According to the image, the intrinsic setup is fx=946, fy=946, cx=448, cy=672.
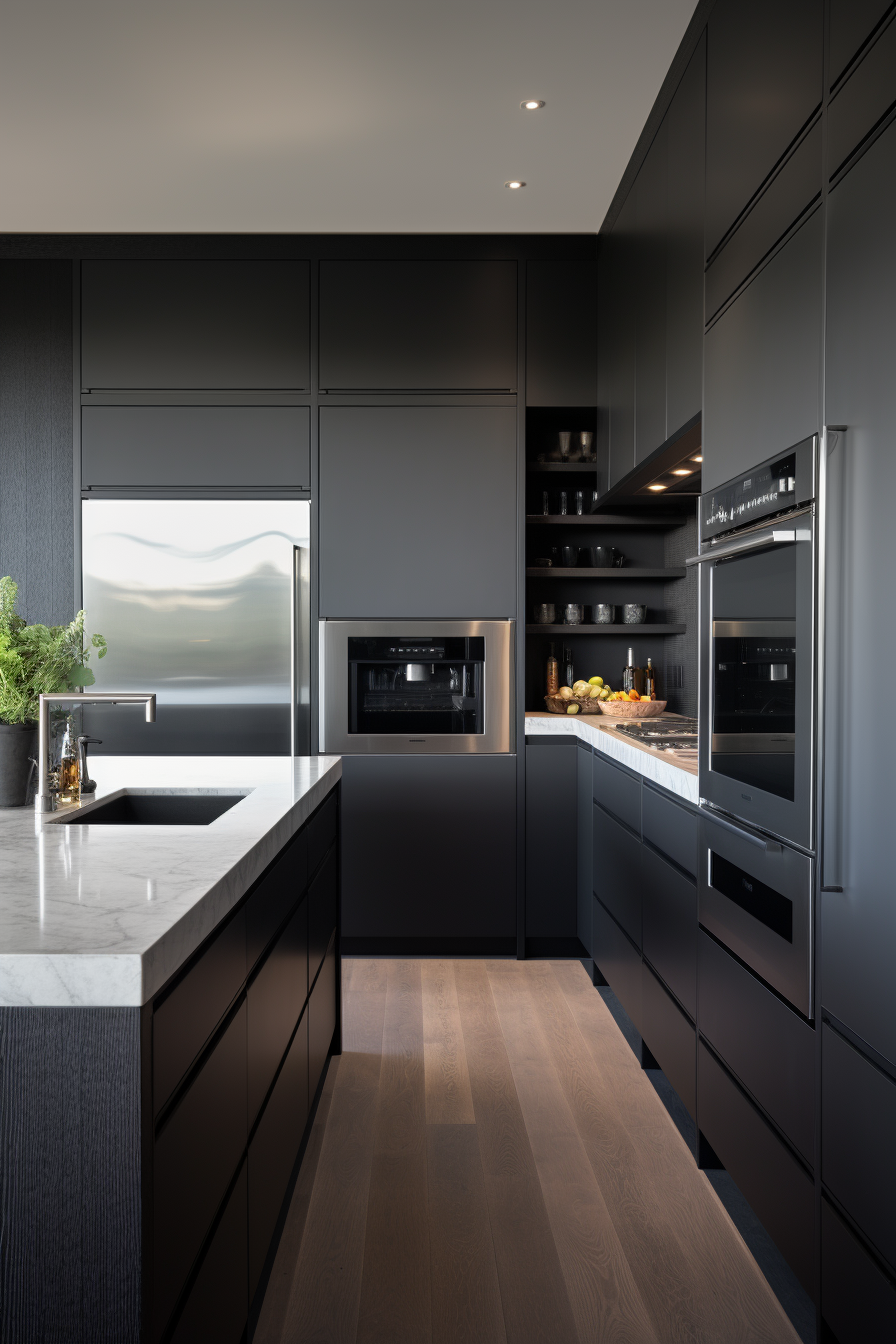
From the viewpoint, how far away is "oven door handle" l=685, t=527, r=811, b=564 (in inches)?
63.2

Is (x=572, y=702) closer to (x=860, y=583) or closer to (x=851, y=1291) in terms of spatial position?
(x=860, y=583)

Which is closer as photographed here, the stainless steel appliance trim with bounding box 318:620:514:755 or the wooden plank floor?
the wooden plank floor

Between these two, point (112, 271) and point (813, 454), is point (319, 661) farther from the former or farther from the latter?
point (813, 454)

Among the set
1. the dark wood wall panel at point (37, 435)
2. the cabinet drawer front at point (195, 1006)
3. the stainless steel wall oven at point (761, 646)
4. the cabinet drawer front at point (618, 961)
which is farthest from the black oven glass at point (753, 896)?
the dark wood wall panel at point (37, 435)

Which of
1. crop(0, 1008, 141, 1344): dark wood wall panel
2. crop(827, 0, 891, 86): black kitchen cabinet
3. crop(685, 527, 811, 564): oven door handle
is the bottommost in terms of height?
crop(0, 1008, 141, 1344): dark wood wall panel

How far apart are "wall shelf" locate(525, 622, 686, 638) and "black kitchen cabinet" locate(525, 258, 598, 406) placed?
92cm

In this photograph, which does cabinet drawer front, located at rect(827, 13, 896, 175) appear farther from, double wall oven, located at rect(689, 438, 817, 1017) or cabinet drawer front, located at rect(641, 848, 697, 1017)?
cabinet drawer front, located at rect(641, 848, 697, 1017)

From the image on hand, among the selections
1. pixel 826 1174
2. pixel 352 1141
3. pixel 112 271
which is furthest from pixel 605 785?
pixel 112 271

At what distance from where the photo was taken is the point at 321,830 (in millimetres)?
2373

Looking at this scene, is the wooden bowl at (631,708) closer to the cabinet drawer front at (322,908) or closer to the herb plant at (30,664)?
the cabinet drawer front at (322,908)

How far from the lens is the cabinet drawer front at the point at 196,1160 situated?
103 centimetres

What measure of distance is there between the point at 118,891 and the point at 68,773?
2.59 feet

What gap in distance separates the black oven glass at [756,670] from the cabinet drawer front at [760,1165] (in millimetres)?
652

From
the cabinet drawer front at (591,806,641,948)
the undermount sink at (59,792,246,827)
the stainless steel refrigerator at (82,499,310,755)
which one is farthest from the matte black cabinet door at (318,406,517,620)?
the undermount sink at (59,792,246,827)
